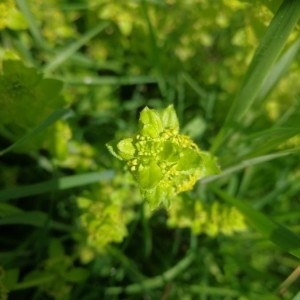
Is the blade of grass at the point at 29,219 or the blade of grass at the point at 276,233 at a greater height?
the blade of grass at the point at 276,233

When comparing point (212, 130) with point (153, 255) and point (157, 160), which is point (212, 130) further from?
point (157, 160)

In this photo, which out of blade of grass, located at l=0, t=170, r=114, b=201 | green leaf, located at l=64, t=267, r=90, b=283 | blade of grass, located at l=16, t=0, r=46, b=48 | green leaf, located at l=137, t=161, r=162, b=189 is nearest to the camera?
green leaf, located at l=137, t=161, r=162, b=189

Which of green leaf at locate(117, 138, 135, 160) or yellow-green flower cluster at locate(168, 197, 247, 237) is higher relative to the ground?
green leaf at locate(117, 138, 135, 160)

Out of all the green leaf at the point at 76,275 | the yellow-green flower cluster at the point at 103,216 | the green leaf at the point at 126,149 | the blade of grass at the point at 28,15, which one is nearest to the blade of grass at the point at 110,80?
the blade of grass at the point at 28,15

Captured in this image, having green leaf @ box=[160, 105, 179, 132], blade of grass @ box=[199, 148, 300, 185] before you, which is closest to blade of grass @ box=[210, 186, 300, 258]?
blade of grass @ box=[199, 148, 300, 185]

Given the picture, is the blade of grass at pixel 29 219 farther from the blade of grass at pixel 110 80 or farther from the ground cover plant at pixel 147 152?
the blade of grass at pixel 110 80

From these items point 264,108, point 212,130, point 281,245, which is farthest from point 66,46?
point 281,245

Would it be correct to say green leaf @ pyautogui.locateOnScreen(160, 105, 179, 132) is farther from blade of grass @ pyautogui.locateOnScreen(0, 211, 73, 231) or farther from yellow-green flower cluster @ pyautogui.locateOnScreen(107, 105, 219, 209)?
blade of grass @ pyautogui.locateOnScreen(0, 211, 73, 231)

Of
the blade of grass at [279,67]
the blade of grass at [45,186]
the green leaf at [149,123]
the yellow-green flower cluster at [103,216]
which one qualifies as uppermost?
the blade of grass at [279,67]

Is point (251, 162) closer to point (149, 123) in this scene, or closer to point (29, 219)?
point (149, 123)
